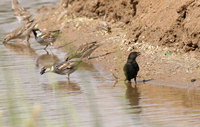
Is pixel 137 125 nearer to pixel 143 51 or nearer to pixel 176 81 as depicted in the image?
pixel 176 81

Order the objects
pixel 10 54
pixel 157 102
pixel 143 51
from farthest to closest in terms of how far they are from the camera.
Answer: pixel 10 54 → pixel 143 51 → pixel 157 102

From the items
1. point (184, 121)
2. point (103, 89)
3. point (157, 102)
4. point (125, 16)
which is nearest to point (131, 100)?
point (157, 102)

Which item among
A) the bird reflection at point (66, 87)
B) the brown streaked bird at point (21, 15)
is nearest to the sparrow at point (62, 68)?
the bird reflection at point (66, 87)

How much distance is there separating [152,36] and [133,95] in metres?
Answer: 3.40

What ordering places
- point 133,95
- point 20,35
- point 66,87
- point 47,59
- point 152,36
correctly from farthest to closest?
point 20,35 → point 47,59 → point 152,36 → point 66,87 → point 133,95

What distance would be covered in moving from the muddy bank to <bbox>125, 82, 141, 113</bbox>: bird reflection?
0.46m

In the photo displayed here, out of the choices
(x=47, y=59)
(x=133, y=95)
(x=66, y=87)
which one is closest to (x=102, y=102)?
(x=133, y=95)

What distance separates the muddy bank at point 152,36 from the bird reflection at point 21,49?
56.8 inches

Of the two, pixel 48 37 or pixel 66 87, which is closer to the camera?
pixel 66 87

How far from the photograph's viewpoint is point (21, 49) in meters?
16.7

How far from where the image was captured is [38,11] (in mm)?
24250

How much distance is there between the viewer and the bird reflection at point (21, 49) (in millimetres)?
15642

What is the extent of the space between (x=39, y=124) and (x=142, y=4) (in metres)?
7.56

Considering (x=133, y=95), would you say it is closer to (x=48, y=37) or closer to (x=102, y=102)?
(x=102, y=102)
